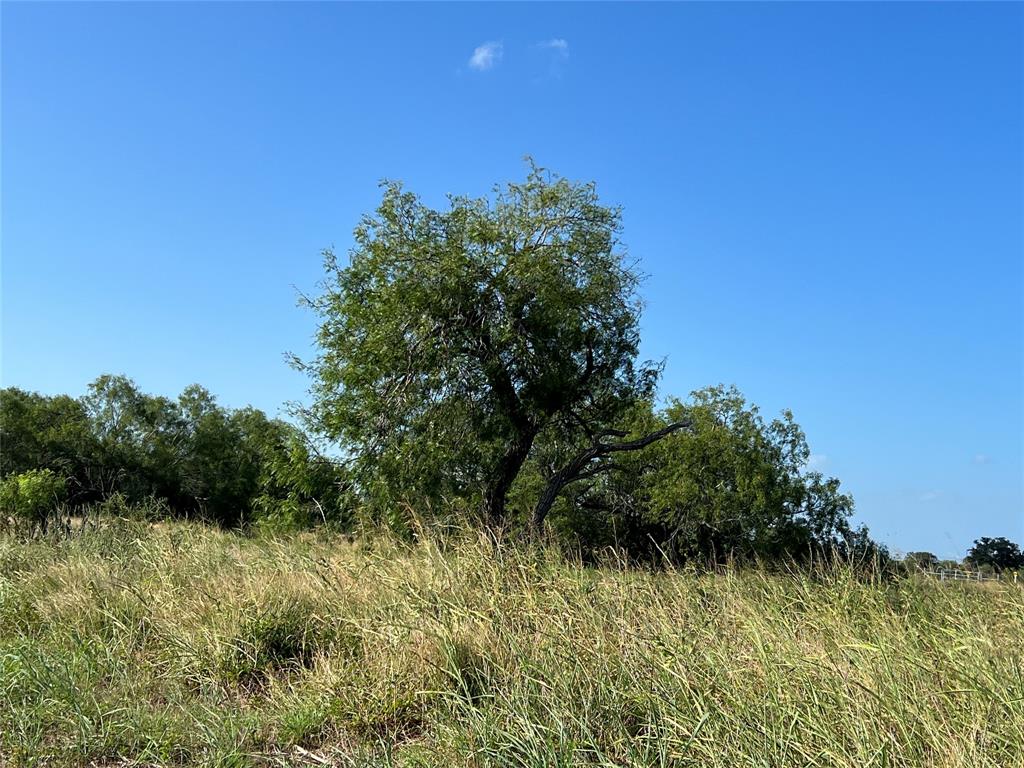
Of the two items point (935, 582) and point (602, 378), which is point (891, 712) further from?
point (602, 378)

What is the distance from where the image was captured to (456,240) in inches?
680

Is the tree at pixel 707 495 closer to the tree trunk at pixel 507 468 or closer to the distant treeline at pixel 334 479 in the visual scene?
the distant treeline at pixel 334 479

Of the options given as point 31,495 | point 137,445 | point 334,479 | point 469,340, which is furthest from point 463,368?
point 137,445

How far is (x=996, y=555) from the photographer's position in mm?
9266

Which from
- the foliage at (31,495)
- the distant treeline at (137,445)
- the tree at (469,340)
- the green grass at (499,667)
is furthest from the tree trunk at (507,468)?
the distant treeline at (137,445)

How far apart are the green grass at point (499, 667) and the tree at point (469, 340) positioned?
386 inches

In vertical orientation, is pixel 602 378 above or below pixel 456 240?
below

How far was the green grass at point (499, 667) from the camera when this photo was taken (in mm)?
3346

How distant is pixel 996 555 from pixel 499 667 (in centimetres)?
763

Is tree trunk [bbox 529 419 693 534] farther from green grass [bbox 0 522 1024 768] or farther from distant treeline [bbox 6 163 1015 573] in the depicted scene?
green grass [bbox 0 522 1024 768]

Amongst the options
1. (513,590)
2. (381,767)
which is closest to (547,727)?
(381,767)

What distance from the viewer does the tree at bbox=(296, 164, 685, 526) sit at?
16.6 metres

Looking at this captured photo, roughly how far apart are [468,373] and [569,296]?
2770 millimetres

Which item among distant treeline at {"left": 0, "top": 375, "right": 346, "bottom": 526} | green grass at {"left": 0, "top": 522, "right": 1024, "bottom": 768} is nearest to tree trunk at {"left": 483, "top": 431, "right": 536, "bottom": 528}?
green grass at {"left": 0, "top": 522, "right": 1024, "bottom": 768}
